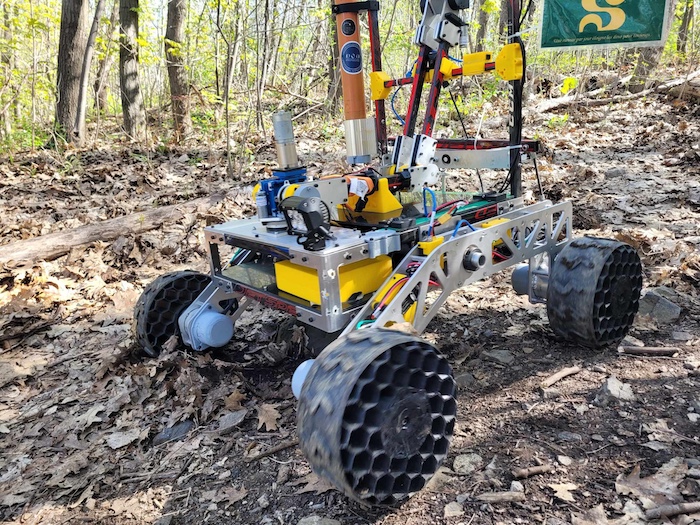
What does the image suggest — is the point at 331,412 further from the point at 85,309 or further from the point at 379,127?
the point at 85,309

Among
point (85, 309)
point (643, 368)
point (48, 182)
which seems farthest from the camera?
point (48, 182)

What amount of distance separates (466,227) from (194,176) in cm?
602

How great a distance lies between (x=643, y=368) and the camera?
3.46 meters

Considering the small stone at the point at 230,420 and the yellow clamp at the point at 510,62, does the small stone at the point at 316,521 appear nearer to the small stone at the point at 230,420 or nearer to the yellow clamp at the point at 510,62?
the small stone at the point at 230,420

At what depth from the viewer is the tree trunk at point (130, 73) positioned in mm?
10672

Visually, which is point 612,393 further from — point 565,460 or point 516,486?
point 516,486

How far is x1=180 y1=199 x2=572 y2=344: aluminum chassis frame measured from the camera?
9.48 feet

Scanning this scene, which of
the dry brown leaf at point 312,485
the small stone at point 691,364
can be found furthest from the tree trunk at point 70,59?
the small stone at point 691,364

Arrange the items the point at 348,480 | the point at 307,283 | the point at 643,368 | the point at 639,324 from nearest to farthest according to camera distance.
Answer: the point at 348,480 < the point at 307,283 < the point at 643,368 < the point at 639,324

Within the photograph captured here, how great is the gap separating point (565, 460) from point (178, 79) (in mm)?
10670

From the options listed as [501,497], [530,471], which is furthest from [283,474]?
[530,471]

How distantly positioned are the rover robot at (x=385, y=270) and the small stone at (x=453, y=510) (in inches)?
7.0

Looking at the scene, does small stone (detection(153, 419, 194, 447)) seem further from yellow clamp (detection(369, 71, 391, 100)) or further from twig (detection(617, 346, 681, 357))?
twig (detection(617, 346, 681, 357))

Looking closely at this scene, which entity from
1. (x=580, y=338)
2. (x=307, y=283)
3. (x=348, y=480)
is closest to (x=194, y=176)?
(x=307, y=283)
